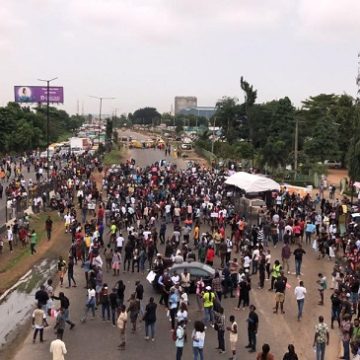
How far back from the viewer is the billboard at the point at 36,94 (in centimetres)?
10269

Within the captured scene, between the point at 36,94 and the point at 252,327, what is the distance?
93032 millimetres

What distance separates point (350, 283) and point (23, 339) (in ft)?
32.6

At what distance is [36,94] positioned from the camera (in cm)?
10325

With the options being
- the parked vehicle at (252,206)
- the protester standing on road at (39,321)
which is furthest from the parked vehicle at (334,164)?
the protester standing on road at (39,321)

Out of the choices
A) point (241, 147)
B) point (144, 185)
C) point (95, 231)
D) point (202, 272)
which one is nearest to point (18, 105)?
point (241, 147)

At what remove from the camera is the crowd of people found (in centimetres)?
1623

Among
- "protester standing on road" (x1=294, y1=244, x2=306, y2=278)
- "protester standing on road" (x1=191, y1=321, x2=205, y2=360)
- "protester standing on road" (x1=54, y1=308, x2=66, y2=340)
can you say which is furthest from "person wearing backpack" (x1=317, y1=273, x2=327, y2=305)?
"protester standing on road" (x1=54, y1=308, x2=66, y2=340)

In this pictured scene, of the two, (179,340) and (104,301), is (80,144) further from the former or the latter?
(179,340)

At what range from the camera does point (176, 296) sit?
17.3m

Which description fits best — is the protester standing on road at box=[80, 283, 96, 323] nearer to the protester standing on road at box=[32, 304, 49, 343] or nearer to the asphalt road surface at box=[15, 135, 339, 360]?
the asphalt road surface at box=[15, 135, 339, 360]

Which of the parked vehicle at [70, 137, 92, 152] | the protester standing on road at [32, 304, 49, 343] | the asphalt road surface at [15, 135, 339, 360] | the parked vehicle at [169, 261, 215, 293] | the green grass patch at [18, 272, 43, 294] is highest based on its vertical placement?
the parked vehicle at [70, 137, 92, 152]

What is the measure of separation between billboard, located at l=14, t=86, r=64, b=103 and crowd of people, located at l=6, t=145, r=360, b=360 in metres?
62.2

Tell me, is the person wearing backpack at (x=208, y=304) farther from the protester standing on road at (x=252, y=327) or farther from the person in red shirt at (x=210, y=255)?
the person in red shirt at (x=210, y=255)

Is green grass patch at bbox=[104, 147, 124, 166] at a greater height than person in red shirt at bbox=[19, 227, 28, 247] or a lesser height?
greater
